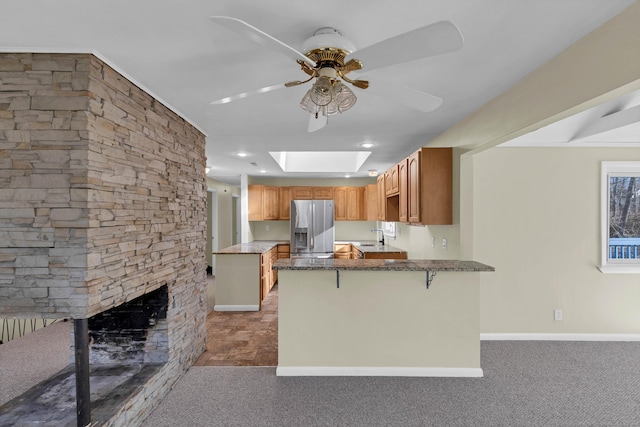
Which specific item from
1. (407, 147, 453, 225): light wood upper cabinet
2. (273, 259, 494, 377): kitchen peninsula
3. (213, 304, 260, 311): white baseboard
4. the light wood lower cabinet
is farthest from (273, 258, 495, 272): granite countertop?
(213, 304, 260, 311): white baseboard

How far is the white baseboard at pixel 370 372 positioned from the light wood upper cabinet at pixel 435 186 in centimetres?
130

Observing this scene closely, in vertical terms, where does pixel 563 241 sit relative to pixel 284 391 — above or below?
above

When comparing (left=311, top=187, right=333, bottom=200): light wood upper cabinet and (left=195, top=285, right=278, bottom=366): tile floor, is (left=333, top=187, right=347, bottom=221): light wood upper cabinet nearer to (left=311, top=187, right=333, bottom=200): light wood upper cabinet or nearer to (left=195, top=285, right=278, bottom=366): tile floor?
(left=311, top=187, right=333, bottom=200): light wood upper cabinet

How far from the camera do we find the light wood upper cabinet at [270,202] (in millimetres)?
6613

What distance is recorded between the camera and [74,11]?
1.37 m

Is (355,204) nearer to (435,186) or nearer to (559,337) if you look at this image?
(435,186)

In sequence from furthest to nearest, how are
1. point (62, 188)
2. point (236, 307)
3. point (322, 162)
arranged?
point (322, 162), point (236, 307), point (62, 188)

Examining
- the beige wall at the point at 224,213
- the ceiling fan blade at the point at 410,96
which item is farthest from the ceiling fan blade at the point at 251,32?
the beige wall at the point at 224,213

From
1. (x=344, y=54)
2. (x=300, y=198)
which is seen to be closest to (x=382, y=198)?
(x=300, y=198)

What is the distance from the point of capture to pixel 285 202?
6.68 m

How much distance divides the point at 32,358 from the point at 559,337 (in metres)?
5.33

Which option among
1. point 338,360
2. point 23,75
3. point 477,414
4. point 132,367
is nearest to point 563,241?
point 477,414

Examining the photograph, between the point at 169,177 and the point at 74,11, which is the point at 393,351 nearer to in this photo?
the point at 169,177

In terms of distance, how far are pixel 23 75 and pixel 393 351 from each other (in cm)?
310
